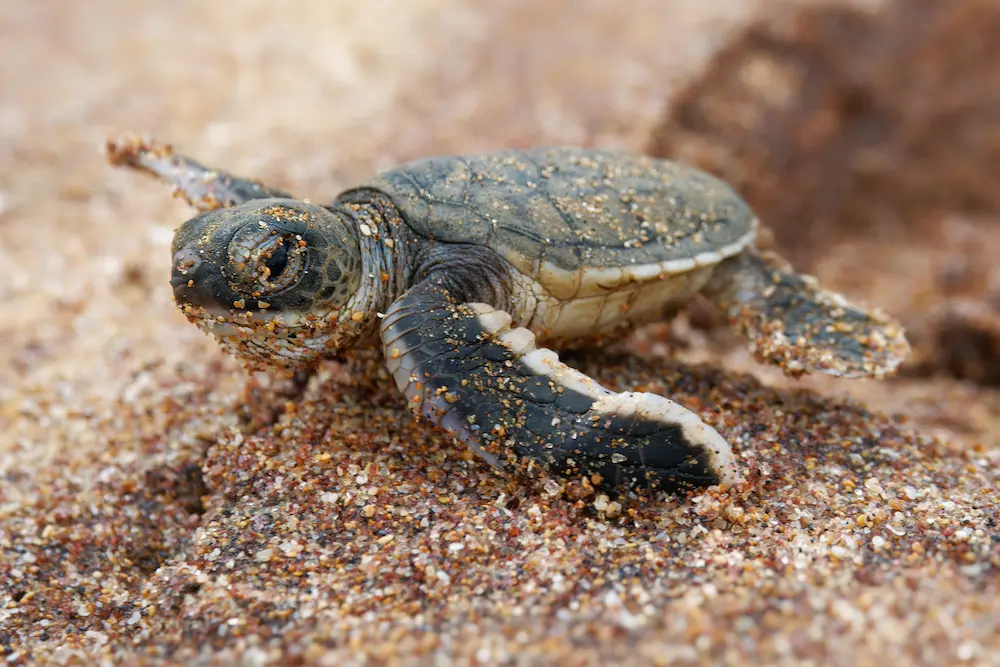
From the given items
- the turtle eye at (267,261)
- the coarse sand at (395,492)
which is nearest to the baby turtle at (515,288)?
A: the turtle eye at (267,261)

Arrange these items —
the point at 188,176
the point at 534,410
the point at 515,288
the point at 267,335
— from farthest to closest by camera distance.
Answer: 1. the point at 188,176
2. the point at 515,288
3. the point at 267,335
4. the point at 534,410

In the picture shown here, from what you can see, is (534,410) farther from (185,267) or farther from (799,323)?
(799,323)

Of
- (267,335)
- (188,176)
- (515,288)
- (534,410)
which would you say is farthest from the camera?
(188,176)

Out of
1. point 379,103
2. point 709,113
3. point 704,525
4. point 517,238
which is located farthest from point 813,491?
point 379,103

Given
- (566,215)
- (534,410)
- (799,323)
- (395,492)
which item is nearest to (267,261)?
(395,492)

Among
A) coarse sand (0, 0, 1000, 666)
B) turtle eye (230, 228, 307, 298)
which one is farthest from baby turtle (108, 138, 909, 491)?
coarse sand (0, 0, 1000, 666)

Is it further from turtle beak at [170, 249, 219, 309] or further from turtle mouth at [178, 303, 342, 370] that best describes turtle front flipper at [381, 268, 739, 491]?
turtle beak at [170, 249, 219, 309]

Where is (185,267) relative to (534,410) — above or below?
above
